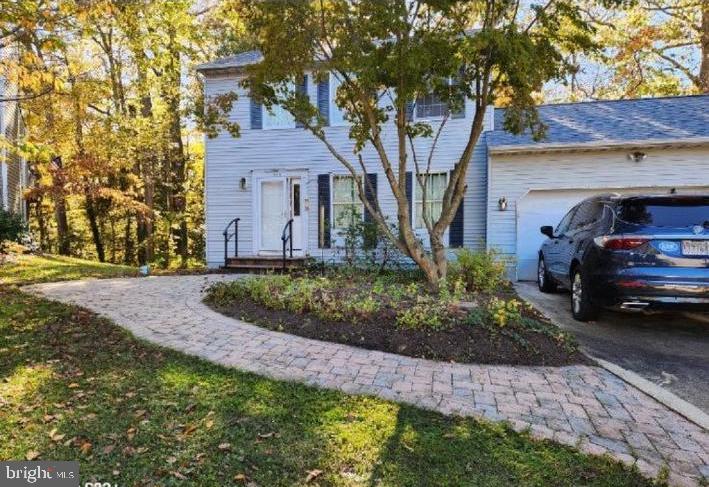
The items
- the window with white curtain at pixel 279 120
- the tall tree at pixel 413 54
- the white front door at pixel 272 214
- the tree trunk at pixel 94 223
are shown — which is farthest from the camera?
the tree trunk at pixel 94 223

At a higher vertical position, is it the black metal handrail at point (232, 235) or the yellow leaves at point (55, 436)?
the black metal handrail at point (232, 235)

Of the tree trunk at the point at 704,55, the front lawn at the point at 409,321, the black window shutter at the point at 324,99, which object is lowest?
the front lawn at the point at 409,321

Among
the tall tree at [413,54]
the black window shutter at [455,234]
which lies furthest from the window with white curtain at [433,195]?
the tall tree at [413,54]

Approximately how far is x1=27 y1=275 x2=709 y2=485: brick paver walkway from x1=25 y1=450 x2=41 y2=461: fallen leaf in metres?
1.66

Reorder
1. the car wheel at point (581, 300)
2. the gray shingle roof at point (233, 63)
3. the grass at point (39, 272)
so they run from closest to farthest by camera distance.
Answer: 1. the car wheel at point (581, 300)
2. the grass at point (39, 272)
3. the gray shingle roof at point (233, 63)

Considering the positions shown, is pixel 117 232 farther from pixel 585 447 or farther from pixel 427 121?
pixel 585 447

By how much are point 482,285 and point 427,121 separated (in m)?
4.56

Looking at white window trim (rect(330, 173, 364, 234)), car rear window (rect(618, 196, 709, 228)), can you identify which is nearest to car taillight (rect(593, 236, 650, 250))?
car rear window (rect(618, 196, 709, 228))

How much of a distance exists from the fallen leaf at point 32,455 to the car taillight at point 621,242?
18.2 feet

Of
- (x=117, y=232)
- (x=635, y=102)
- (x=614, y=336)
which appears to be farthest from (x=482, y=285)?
(x=117, y=232)

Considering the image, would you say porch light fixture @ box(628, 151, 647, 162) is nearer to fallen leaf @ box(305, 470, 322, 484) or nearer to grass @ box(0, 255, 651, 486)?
grass @ box(0, 255, 651, 486)

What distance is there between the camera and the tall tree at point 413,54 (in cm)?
563

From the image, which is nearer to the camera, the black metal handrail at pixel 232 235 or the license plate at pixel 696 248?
the license plate at pixel 696 248

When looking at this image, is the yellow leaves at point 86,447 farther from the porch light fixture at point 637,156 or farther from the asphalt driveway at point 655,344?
the porch light fixture at point 637,156
